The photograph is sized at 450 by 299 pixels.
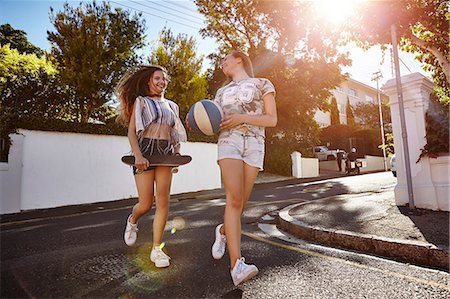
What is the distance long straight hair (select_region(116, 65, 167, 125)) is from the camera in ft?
10.4

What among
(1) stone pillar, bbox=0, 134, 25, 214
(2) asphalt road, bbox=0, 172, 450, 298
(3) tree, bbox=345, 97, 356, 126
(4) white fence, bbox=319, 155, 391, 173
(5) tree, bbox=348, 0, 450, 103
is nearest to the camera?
(2) asphalt road, bbox=0, 172, 450, 298

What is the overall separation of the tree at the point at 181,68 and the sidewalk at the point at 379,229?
12.3m

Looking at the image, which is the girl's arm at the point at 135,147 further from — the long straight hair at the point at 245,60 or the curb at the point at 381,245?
the curb at the point at 381,245

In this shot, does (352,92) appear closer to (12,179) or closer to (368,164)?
(368,164)

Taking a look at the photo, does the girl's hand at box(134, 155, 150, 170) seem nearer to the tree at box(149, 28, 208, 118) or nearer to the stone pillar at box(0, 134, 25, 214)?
the stone pillar at box(0, 134, 25, 214)

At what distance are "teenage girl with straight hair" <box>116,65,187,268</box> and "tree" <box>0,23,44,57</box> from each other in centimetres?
1912

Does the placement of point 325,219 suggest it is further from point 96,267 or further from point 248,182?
point 96,267

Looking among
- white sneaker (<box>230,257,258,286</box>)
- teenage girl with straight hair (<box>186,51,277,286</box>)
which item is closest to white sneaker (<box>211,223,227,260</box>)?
teenage girl with straight hair (<box>186,51,277,286</box>)

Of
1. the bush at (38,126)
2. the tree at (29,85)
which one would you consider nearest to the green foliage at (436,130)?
the bush at (38,126)

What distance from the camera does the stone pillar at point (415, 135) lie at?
5641mm

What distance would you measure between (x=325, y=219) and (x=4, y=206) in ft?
27.7

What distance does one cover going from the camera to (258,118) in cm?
261

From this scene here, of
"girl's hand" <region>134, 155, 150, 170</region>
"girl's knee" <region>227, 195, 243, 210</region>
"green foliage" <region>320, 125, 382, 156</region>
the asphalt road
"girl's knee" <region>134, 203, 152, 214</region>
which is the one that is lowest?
the asphalt road

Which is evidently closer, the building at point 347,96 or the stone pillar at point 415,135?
the stone pillar at point 415,135
